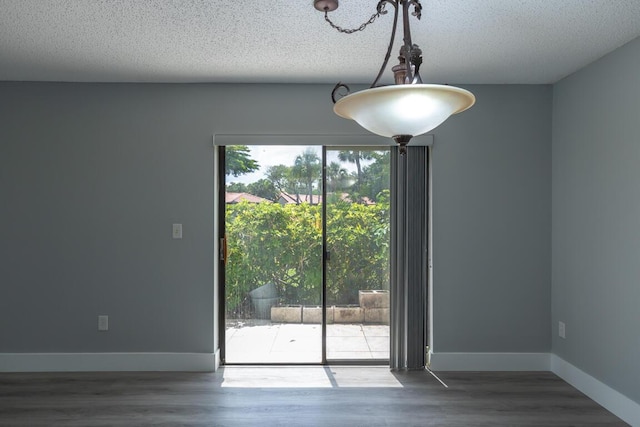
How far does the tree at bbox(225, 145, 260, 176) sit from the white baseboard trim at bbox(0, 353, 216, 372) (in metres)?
1.49

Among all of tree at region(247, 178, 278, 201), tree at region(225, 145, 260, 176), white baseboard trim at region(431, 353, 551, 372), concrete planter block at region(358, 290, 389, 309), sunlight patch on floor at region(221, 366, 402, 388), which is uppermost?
tree at region(225, 145, 260, 176)

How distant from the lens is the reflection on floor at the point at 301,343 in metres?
3.99

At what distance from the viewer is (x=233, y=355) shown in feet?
13.2

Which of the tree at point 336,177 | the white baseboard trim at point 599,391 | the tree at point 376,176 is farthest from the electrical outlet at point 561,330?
the tree at point 336,177

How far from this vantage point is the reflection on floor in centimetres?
399

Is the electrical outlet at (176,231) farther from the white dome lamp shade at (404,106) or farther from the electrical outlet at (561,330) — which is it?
the electrical outlet at (561,330)

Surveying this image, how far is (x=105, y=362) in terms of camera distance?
379 cm

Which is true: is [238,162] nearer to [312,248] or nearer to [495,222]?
[312,248]

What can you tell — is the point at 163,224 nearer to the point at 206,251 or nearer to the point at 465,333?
the point at 206,251

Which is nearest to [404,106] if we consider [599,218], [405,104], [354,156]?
[405,104]

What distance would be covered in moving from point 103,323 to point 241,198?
146 centimetres

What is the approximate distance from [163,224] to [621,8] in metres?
3.30

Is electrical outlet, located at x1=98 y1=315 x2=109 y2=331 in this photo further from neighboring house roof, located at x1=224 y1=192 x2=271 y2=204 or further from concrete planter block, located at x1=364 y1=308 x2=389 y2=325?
concrete planter block, located at x1=364 y1=308 x2=389 y2=325

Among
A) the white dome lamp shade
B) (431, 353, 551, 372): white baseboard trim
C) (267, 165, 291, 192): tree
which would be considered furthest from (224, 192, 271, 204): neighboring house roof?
the white dome lamp shade
